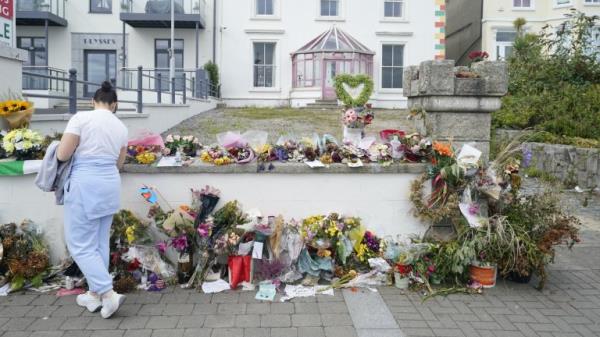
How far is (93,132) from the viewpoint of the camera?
4336mm

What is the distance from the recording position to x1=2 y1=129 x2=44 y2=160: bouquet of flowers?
5.25 m

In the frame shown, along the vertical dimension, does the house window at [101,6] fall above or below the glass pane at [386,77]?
above

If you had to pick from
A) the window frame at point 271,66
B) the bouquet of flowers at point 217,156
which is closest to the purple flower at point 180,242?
the bouquet of flowers at point 217,156

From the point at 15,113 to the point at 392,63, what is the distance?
21971 mm

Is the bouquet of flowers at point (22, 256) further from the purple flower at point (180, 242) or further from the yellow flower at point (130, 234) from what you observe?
the purple flower at point (180, 242)

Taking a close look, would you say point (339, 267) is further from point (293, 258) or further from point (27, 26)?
point (27, 26)

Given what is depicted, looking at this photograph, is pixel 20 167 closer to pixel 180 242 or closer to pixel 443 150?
pixel 180 242

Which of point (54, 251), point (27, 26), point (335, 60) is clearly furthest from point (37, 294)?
point (27, 26)

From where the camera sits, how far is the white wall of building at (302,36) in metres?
25.4

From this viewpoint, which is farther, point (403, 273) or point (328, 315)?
point (403, 273)

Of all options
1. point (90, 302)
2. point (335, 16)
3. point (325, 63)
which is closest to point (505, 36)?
point (335, 16)

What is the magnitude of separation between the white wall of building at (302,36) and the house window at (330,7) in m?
0.30

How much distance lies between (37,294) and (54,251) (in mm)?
586

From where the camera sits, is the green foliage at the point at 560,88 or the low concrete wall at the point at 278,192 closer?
the low concrete wall at the point at 278,192
